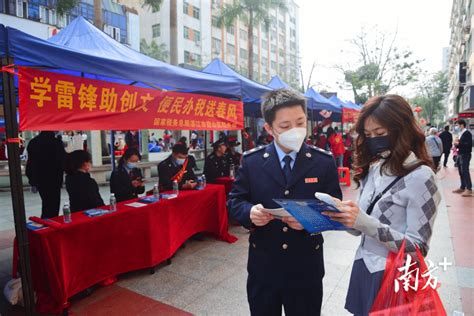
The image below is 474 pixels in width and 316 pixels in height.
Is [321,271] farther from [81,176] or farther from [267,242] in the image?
[81,176]

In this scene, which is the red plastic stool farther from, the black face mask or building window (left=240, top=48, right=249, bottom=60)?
building window (left=240, top=48, right=249, bottom=60)

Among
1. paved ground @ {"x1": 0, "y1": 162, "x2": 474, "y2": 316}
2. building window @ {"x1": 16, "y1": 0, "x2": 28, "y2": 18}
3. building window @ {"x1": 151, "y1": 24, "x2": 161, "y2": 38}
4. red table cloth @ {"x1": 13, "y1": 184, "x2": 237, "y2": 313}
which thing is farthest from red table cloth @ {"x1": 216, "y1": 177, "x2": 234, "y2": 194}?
building window @ {"x1": 151, "y1": 24, "x2": 161, "y2": 38}

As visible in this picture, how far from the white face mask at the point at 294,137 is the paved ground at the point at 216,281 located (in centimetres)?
182

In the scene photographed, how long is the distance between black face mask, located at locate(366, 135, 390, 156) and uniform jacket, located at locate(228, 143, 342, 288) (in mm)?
293

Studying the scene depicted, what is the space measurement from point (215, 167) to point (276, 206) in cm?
452

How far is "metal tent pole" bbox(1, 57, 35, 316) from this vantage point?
2.48 meters

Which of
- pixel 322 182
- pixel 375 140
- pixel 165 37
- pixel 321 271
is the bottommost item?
pixel 321 271

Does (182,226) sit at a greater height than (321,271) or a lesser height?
lesser

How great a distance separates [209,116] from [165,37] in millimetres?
36065

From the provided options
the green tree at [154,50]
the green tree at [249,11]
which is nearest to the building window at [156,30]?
the green tree at [154,50]

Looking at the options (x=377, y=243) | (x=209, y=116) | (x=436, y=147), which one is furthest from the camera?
(x=436, y=147)

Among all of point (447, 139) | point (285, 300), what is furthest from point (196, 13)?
point (285, 300)

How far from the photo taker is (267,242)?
5.74ft

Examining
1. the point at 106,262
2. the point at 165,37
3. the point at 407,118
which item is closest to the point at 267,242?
the point at 407,118
